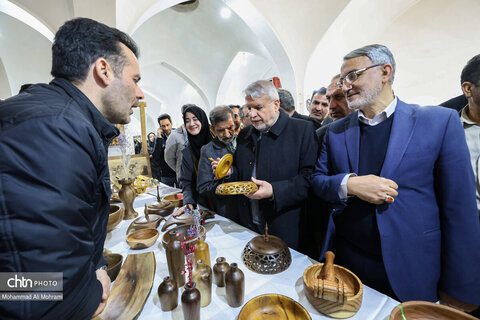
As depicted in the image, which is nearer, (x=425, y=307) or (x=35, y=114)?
(x=35, y=114)

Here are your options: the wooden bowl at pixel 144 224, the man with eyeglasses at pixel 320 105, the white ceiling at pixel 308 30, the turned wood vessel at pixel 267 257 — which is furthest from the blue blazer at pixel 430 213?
the white ceiling at pixel 308 30

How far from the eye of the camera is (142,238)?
5.69ft

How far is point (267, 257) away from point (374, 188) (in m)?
0.75

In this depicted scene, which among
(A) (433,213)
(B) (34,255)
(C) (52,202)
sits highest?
(C) (52,202)

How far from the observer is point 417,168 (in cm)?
111

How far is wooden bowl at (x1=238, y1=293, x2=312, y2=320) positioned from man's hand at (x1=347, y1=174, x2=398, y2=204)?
684mm

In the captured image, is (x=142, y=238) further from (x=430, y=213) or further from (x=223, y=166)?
(x=430, y=213)

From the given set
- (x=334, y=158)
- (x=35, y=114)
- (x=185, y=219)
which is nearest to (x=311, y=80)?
(x=334, y=158)

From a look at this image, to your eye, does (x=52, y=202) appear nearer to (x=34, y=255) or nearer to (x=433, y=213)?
(x=34, y=255)

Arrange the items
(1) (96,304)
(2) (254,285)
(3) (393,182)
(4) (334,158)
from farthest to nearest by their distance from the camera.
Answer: (4) (334,158) → (2) (254,285) → (3) (393,182) → (1) (96,304)

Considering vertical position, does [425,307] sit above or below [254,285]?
above

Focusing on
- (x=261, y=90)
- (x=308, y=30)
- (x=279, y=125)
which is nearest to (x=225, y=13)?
(x=308, y=30)

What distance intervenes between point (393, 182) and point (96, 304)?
4.95 ft
